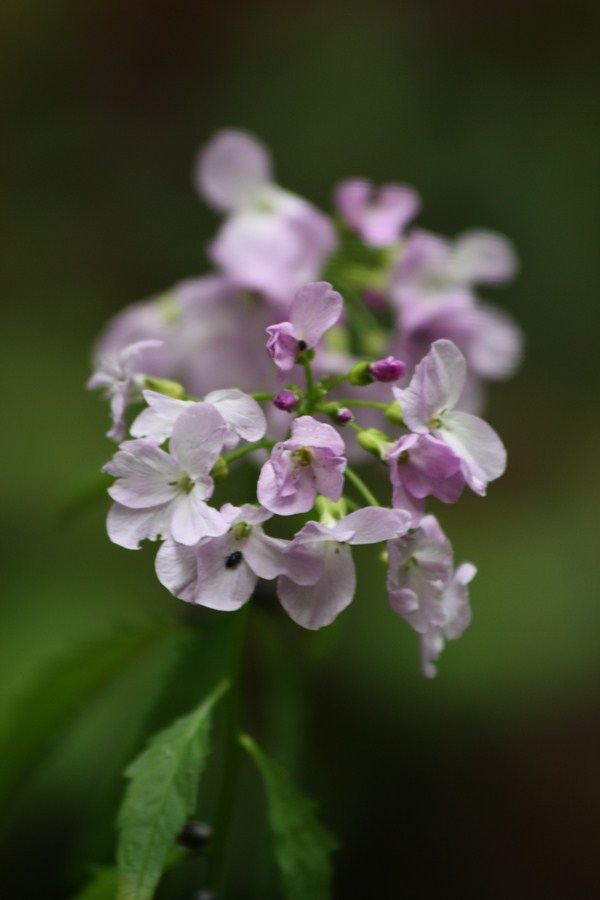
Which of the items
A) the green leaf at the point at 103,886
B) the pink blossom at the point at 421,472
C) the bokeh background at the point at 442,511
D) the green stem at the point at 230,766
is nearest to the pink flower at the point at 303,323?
the pink blossom at the point at 421,472

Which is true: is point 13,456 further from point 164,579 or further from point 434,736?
point 164,579

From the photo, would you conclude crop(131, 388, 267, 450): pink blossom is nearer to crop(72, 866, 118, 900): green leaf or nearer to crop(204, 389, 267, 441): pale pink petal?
→ crop(204, 389, 267, 441): pale pink petal

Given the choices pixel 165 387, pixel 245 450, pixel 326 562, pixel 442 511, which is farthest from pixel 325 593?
pixel 442 511

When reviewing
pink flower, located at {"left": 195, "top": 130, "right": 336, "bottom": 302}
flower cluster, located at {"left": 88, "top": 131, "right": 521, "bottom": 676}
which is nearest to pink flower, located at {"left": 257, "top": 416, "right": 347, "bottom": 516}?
flower cluster, located at {"left": 88, "top": 131, "right": 521, "bottom": 676}

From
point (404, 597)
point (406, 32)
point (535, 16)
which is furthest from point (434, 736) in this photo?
point (535, 16)

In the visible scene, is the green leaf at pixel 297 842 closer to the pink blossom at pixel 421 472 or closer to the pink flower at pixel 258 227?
the pink blossom at pixel 421 472

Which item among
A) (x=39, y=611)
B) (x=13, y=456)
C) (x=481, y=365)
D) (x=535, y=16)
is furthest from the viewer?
(x=535, y=16)
